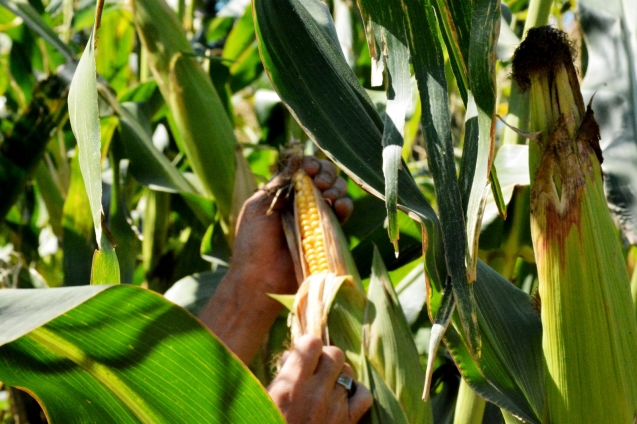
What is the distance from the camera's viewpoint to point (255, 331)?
132 cm

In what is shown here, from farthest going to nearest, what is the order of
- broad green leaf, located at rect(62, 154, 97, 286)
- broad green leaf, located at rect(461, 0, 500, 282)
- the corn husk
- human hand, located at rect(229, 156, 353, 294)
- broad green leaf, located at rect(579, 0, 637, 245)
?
broad green leaf, located at rect(62, 154, 97, 286) < human hand, located at rect(229, 156, 353, 294) < the corn husk < broad green leaf, located at rect(579, 0, 637, 245) < broad green leaf, located at rect(461, 0, 500, 282)

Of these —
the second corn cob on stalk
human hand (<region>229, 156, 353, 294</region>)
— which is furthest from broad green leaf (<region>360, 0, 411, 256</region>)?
human hand (<region>229, 156, 353, 294</region>)

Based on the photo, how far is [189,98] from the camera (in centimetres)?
134

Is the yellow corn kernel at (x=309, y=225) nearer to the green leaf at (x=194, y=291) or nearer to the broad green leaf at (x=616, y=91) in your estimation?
the green leaf at (x=194, y=291)

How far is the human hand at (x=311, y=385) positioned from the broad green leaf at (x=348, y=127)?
0.26 m

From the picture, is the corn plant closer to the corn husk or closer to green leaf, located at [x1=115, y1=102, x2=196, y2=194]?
the corn husk

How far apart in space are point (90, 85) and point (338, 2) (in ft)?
3.74

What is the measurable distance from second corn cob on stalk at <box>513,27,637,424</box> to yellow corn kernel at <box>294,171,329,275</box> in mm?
481

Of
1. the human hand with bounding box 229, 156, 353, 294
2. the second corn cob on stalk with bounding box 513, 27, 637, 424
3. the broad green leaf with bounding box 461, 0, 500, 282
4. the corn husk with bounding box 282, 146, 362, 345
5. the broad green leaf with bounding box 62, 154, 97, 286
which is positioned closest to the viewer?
the broad green leaf with bounding box 461, 0, 500, 282

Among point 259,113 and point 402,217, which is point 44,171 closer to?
point 259,113

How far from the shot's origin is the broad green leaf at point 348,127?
0.64 metres

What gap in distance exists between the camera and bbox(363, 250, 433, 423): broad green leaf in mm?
935

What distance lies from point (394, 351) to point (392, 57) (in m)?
0.47

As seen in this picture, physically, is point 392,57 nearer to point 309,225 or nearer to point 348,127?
point 348,127
